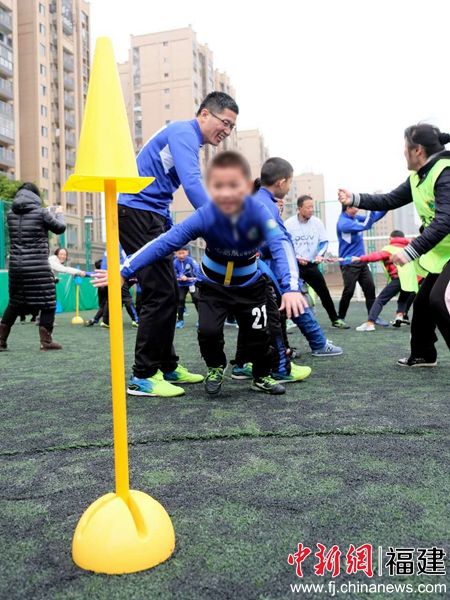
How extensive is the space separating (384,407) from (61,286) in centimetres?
1258

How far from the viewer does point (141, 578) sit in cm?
126

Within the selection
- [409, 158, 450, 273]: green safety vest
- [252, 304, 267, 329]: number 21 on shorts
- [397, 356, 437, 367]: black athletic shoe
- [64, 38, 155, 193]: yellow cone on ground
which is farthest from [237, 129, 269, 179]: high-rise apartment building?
[397, 356, 437, 367]: black athletic shoe

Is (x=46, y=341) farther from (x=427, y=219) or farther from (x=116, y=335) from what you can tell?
(x=116, y=335)

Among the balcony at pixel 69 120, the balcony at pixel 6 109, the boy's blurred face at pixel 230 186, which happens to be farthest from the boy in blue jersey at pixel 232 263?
the balcony at pixel 69 120

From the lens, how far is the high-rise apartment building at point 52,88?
4088cm

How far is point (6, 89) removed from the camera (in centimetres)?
3669

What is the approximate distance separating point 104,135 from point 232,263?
1308 mm

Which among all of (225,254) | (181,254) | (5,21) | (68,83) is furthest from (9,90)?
(225,254)

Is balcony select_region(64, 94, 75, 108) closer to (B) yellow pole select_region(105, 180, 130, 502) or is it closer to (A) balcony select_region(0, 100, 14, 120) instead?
(A) balcony select_region(0, 100, 14, 120)

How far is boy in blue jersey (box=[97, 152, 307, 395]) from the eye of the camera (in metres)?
0.89

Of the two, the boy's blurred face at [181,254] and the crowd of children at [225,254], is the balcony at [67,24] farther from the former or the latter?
the crowd of children at [225,254]

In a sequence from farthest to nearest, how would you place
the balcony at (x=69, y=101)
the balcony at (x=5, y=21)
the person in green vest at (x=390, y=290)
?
Answer: the balcony at (x=69, y=101), the balcony at (x=5, y=21), the person in green vest at (x=390, y=290)

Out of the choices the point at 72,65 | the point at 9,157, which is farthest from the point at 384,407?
the point at 72,65

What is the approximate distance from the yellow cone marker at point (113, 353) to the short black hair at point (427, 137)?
8.81 feet
